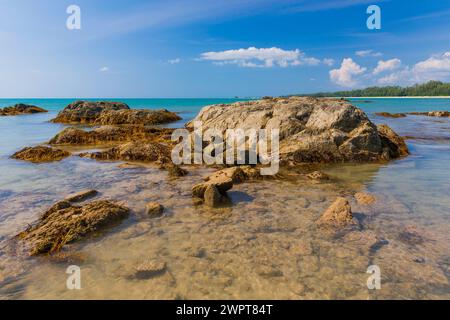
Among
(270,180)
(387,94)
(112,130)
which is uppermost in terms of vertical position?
(387,94)

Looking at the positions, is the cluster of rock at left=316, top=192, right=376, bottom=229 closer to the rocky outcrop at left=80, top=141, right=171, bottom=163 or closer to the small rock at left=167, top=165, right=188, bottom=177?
the small rock at left=167, top=165, right=188, bottom=177

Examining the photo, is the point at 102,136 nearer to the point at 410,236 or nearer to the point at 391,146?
the point at 391,146

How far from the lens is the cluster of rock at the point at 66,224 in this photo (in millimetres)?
5977

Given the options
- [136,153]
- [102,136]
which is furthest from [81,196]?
[102,136]

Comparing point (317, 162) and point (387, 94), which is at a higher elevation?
point (387, 94)

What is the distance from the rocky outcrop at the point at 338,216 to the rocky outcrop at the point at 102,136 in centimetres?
1574

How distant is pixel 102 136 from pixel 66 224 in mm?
16326

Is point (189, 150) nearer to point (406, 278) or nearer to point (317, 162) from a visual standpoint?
point (317, 162)

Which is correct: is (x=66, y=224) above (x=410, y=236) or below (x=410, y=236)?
above

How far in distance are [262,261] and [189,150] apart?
10563 millimetres

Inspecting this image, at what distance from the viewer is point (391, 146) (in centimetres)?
1545

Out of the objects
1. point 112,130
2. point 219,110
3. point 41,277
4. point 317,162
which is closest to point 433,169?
point 317,162

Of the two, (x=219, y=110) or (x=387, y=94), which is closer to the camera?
(x=219, y=110)

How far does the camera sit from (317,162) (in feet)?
44.6
